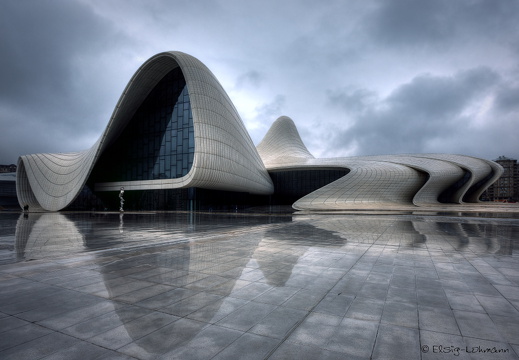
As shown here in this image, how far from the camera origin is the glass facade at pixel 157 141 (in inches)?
1368

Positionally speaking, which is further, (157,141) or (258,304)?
(157,141)

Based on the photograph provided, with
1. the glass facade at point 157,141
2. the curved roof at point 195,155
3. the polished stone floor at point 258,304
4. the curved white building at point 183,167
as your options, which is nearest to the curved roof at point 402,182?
the curved white building at point 183,167

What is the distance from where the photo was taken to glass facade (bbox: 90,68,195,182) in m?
34.8

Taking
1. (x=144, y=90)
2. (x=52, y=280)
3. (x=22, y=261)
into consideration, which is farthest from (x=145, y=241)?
(x=144, y=90)

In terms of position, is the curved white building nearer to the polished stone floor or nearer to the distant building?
the polished stone floor

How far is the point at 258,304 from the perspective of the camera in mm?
4172

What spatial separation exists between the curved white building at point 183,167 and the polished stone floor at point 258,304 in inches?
966

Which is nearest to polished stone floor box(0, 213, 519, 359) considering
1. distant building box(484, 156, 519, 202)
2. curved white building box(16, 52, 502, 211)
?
curved white building box(16, 52, 502, 211)

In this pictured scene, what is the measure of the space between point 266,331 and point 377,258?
484 centimetres

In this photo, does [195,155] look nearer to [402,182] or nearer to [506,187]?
[402,182]

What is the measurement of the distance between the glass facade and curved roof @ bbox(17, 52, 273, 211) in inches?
38.9

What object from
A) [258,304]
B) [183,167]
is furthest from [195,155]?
[258,304]

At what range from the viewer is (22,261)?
269 inches

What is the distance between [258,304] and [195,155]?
27370 millimetres
